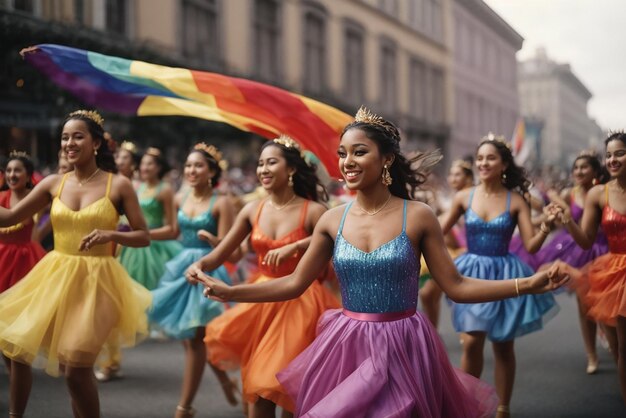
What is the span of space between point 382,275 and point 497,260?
2.34 meters

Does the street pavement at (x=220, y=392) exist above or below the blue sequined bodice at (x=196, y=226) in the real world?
below

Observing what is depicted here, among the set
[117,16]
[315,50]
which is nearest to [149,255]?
[117,16]

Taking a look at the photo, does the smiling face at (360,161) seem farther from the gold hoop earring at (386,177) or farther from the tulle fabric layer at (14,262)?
the tulle fabric layer at (14,262)

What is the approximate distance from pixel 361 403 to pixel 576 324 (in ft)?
23.8

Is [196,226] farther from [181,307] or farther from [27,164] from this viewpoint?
[27,164]

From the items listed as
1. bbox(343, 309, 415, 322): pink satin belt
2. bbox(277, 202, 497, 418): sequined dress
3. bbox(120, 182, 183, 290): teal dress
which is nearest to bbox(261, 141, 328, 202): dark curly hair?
bbox(277, 202, 497, 418): sequined dress

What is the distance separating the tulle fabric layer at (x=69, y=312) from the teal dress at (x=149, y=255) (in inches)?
112

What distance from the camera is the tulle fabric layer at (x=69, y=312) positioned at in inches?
163

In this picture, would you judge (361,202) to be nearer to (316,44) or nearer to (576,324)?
(576,324)

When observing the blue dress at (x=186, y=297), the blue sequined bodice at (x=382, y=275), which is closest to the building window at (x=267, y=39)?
the blue dress at (x=186, y=297)

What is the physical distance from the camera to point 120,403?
587 cm

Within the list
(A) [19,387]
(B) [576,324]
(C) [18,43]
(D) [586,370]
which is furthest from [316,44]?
(A) [19,387]

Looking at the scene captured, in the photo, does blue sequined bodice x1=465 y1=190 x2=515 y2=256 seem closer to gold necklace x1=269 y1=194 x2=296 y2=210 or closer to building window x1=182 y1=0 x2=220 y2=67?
gold necklace x1=269 y1=194 x2=296 y2=210

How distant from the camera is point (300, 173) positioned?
491 centimetres
